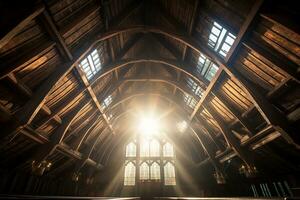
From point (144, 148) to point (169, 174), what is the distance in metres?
3.59

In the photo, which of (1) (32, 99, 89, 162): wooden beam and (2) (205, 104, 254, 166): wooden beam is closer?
(1) (32, 99, 89, 162): wooden beam

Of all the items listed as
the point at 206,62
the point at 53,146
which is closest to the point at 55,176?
the point at 53,146

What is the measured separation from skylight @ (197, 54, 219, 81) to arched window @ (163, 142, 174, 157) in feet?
35.5

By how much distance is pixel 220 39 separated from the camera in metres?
6.78

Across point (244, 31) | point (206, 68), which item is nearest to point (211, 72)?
point (206, 68)

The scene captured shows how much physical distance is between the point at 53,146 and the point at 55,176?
6.14 m

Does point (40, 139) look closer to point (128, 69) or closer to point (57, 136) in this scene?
point (57, 136)

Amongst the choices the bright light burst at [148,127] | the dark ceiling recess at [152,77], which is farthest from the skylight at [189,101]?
the bright light burst at [148,127]

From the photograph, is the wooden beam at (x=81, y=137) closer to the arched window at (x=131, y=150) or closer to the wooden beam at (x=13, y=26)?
the wooden beam at (x=13, y=26)

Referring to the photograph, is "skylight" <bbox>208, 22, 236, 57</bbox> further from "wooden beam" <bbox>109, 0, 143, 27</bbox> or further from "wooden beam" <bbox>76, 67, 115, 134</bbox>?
"wooden beam" <bbox>76, 67, 115, 134</bbox>

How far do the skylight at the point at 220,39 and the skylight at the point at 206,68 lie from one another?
37.6 inches

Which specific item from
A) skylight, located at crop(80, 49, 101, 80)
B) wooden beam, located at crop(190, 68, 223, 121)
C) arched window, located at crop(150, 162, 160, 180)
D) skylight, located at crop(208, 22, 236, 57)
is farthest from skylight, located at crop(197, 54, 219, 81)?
arched window, located at crop(150, 162, 160, 180)

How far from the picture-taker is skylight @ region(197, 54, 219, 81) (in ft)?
26.7

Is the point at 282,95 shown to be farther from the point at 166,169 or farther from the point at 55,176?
the point at 55,176
